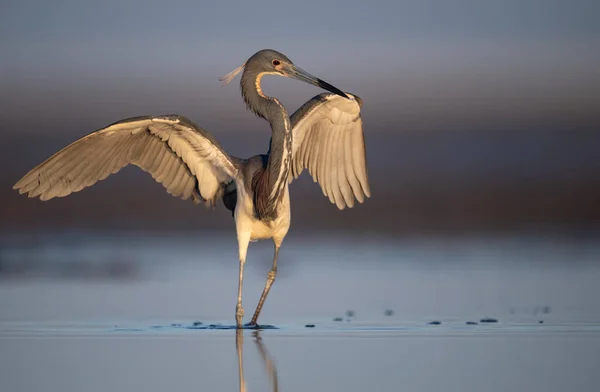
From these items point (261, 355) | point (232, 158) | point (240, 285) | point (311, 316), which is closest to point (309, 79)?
point (232, 158)

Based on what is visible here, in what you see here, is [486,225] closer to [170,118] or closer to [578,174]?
[578,174]

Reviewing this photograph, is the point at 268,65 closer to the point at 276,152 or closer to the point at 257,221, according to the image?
the point at 276,152

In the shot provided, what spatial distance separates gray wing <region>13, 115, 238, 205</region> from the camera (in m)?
12.8

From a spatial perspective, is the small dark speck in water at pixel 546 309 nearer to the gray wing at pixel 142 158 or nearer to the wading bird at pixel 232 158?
the wading bird at pixel 232 158

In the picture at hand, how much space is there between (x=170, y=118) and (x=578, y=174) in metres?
14.7

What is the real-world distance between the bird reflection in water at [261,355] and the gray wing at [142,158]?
6.42 feet

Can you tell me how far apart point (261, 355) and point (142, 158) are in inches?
137

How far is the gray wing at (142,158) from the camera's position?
41.9 feet

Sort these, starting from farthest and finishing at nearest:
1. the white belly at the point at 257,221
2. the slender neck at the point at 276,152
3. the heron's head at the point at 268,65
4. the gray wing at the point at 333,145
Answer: the gray wing at the point at 333,145
the heron's head at the point at 268,65
the white belly at the point at 257,221
the slender neck at the point at 276,152

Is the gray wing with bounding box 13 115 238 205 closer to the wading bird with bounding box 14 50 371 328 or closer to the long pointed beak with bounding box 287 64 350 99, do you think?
the wading bird with bounding box 14 50 371 328

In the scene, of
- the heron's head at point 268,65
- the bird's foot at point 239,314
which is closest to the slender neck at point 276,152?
the heron's head at point 268,65

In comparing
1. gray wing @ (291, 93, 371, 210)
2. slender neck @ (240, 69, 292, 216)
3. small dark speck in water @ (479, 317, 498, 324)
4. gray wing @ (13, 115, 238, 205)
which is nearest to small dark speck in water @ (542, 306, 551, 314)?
small dark speck in water @ (479, 317, 498, 324)

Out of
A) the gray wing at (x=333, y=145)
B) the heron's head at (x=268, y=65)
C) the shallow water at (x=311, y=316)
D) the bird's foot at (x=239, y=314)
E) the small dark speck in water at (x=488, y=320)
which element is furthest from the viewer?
the gray wing at (x=333, y=145)

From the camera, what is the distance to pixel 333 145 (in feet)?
45.9
